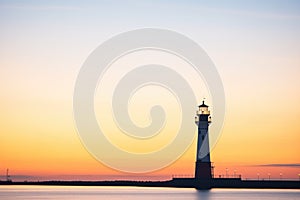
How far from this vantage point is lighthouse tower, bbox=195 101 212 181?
188 ft

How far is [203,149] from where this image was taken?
57062mm

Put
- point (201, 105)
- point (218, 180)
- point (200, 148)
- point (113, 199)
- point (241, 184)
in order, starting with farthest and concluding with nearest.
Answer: point (241, 184)
point (218, 180)
point (113, 199)
point (201, 105)
point (200, 148)

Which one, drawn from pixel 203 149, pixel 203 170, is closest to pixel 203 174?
pixel 203 170

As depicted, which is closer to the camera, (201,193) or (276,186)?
(201,193)

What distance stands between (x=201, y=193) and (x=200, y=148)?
9368 millimetres

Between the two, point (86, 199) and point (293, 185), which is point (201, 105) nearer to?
point (86, 199)

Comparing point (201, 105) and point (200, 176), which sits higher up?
point (201, 105)

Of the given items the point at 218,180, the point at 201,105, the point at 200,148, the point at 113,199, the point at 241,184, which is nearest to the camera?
the point at 200,148

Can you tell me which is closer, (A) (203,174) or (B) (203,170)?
(B) (203,170)

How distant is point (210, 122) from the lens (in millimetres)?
59750

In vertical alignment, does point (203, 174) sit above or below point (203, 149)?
below

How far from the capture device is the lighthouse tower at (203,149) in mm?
57312

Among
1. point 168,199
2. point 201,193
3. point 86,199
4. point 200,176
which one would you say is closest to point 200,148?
point 200,176

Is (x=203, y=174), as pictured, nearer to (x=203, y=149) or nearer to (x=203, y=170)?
(x=203, y=170)
